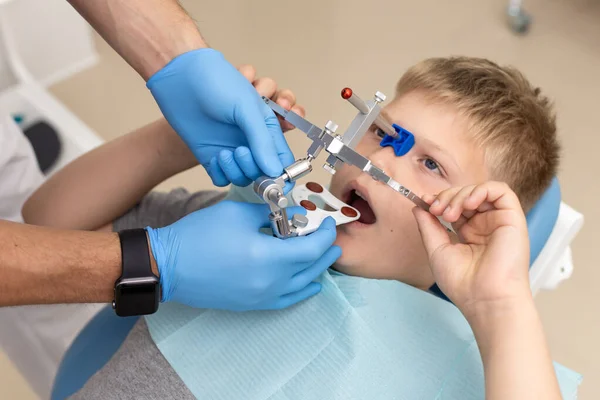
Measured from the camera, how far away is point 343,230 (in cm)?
129

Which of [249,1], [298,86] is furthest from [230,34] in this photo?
[298,86]

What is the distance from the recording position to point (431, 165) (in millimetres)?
1269

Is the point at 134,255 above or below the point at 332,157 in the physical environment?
below

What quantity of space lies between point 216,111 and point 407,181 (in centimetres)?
41

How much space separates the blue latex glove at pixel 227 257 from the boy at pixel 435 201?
0.20ft

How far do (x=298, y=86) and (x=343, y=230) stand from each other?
1637 mm

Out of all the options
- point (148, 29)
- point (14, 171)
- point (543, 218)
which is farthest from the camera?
point (14, 171)

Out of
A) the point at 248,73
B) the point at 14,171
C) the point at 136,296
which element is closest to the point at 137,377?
the point at 136,296

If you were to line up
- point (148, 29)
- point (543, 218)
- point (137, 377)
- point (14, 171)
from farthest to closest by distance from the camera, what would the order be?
point (14, 171) < point (543, 218) < point (148, 29) < point (137, 377)

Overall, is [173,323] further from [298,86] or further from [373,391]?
[298,86]

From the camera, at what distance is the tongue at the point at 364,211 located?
1.34 metres

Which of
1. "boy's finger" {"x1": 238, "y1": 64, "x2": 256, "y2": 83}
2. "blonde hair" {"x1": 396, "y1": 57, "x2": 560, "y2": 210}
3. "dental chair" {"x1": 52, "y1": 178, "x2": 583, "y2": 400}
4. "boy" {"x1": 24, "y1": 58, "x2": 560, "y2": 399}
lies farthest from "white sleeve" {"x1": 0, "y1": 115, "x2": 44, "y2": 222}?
"blonde hair" {"x1": 396, "y1": 57, "x2": 560, "y2": 210}

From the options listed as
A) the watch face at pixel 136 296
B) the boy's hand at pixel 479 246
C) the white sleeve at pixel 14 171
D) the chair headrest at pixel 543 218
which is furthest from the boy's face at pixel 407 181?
the white sleeve at pixel 14 171

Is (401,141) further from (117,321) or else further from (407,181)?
(117,321)
